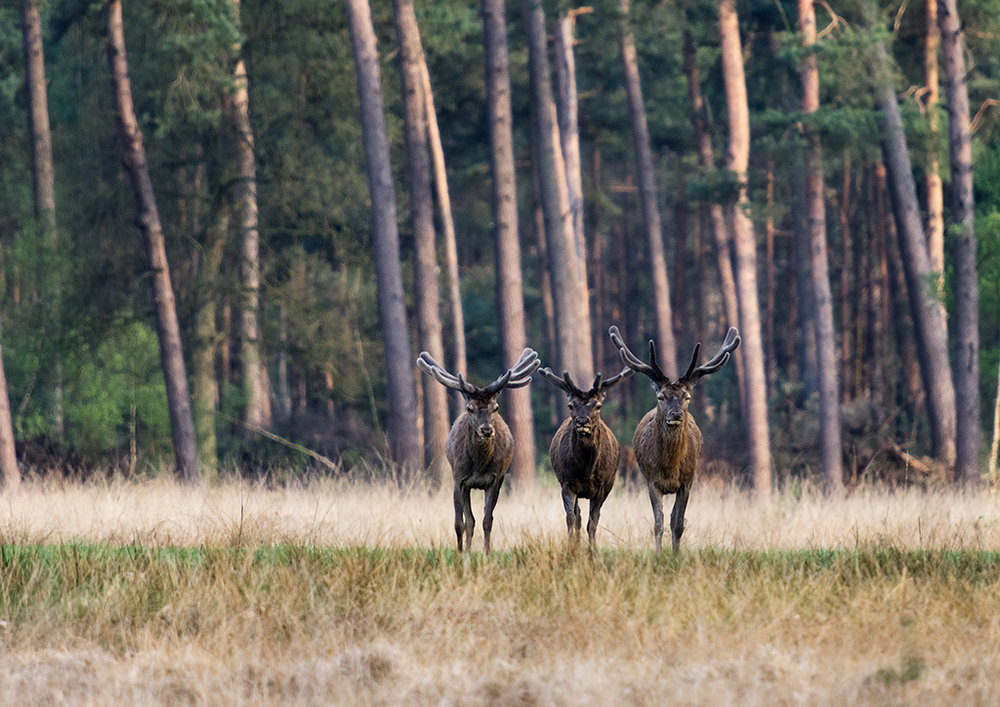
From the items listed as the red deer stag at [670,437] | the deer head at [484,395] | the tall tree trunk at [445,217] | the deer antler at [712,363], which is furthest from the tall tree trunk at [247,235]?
the deer antler at [712,363]

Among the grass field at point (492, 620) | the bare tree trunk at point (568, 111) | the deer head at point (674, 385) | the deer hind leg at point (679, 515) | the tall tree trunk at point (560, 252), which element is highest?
the bare tree trunk at point (568, 111)

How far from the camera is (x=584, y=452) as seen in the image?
10.5 m

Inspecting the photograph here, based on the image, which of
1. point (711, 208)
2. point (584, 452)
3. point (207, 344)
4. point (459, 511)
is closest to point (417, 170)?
point (207, 344)

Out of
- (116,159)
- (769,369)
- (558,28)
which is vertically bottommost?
(769,369)

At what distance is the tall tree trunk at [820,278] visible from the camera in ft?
76.8

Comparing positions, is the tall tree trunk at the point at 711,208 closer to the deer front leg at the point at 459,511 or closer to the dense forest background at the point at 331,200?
the dense forest background at the point at 331,200

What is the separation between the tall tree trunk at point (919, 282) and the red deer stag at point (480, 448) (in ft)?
51.7

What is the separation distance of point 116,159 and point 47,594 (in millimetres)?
21110

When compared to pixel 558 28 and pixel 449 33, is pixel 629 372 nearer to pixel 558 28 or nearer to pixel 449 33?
pixel 558 28

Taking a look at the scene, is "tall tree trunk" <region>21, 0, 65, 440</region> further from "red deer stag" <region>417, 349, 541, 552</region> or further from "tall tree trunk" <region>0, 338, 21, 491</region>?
"red deer stag" <region>417, 349, 541, 552</region>

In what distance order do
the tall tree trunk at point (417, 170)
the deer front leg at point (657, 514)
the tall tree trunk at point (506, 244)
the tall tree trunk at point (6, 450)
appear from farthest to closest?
the tall tree trunk at point (417, 170)
the tall tree trunk at point (506, 244)
the tall tree trunk at point (6, 450)
the deer front leg at point (657, 514)

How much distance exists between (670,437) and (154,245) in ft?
46.6

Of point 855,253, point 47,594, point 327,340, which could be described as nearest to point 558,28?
point 327,340

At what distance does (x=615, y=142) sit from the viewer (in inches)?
1644
